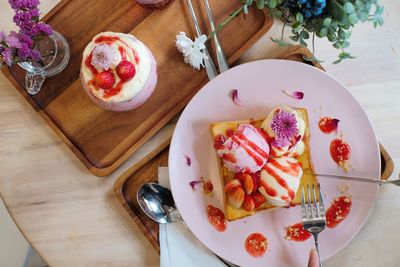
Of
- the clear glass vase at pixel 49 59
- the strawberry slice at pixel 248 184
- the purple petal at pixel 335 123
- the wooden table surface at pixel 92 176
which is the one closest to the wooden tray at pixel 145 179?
the wooden table surface at pixel 92 176

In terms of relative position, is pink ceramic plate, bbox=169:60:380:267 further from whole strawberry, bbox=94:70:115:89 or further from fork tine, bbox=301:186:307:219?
whole strawberry, bbox=94:70:115:89

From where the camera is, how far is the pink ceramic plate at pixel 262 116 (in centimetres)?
108

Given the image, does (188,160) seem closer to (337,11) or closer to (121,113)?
(121,113)

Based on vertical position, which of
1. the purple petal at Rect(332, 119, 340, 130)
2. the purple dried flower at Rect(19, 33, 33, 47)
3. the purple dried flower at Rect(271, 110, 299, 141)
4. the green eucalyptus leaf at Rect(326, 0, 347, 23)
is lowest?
the purple petal at Rect(332, 119, 340, 130)

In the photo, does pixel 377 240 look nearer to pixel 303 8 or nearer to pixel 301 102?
pixel 301 102

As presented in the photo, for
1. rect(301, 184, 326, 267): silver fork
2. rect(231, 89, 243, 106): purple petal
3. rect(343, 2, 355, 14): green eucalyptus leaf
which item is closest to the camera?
rect(343, 2, 355, 14): green eucalyptus leaf

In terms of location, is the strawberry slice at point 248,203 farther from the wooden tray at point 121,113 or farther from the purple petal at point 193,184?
the wooden tray at point 121,113

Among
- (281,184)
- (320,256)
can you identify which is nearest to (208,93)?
(281,184)

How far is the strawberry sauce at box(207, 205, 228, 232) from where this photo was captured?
1107 mm

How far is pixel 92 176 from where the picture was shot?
120cm

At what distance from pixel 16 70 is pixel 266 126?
80 centimetres

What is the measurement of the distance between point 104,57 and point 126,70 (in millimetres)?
68

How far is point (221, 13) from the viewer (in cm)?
120

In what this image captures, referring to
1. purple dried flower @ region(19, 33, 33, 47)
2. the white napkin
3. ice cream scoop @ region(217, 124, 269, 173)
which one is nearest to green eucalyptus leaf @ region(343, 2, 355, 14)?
ice cream scoop @ region(217, 124, 269, 173)
